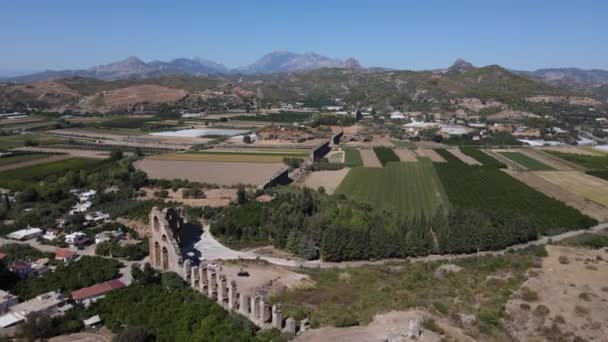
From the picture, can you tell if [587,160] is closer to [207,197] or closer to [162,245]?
[207,197]

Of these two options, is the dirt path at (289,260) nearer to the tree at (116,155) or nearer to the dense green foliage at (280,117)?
the tree at (116,155)

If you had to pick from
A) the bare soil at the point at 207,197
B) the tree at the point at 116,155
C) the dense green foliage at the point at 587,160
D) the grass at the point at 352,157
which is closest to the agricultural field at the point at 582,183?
the dense green foliage at the point at 587,160

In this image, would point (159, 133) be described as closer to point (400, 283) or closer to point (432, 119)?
point (432, 119)

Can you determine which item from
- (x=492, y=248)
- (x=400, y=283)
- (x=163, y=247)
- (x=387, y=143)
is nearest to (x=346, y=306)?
(x=400, y=283)

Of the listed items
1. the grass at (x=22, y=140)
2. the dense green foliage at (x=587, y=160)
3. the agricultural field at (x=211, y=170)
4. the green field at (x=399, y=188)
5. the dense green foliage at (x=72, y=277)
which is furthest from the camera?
the grass at (x=22, y=140)

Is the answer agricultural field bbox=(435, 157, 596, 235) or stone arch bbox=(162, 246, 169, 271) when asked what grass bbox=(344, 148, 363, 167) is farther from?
stone arch bbox=(162, 246, 169, 271)

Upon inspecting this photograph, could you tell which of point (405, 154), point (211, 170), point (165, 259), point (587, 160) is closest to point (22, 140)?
point (211, 170)

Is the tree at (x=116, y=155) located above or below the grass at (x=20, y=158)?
above
